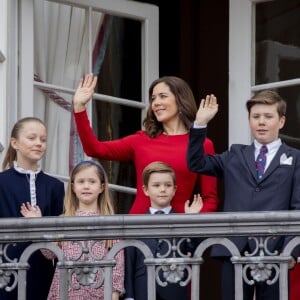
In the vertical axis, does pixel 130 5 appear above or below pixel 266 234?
above

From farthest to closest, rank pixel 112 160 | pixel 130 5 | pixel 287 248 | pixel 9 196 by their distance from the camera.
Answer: pixel 130 5
pixel 112 160
pixel 9 196
pixel 287 248

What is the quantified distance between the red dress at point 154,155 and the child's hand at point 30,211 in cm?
57

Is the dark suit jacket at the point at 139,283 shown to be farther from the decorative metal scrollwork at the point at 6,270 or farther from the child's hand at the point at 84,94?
the child's hand at the point at 84,94

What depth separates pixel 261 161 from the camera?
1145cm

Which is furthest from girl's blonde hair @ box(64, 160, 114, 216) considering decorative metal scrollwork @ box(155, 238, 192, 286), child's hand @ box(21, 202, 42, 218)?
decorative metal scrollwork @ box(155, 238, 192, 286)

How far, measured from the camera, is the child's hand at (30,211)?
11.5 m

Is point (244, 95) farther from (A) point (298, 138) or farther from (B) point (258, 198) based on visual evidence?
(B) point (258, 198)

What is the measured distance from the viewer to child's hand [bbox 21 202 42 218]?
1146 centimetres

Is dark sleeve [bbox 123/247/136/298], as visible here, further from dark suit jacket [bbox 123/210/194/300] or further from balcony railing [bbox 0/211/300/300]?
balcony railing [bbox 0/211/300/300]

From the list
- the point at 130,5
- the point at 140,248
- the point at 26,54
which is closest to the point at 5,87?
the point at 26,54

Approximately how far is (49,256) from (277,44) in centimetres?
256

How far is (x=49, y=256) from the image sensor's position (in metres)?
11.4

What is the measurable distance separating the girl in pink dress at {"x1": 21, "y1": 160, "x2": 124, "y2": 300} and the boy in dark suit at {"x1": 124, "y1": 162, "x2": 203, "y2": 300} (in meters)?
0.07

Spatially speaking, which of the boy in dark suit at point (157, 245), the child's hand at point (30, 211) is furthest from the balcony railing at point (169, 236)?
the child's hand at point (30, 211)
